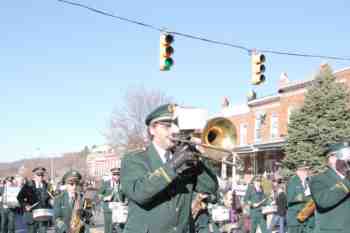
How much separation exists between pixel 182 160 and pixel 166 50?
39.4 feet

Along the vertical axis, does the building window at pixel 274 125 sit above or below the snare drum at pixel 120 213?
above

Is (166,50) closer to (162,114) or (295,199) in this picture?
(295,199)

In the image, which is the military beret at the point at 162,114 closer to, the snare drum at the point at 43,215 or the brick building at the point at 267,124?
the snare drum at the point at 43,215

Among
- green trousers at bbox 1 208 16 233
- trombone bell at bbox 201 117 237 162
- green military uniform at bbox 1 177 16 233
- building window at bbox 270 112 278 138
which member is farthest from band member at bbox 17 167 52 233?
building window at bbox 270 112 278 138

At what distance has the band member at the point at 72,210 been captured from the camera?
9.37m

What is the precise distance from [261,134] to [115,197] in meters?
30.2

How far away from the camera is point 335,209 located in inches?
238

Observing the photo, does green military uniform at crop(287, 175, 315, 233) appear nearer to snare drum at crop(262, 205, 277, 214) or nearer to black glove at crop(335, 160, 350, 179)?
snare drum at crop(262, 205, 277, 214)

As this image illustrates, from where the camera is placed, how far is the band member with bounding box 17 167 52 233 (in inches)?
487

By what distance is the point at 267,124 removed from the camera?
1709 inches

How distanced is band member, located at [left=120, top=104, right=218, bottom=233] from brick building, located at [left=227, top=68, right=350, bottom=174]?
111ft

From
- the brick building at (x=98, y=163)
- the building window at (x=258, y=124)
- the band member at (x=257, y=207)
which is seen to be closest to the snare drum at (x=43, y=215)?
the band member at (x=257, y=207)

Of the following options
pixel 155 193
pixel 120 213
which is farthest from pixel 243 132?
pixel 155 193

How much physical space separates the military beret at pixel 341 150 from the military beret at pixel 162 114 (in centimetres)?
255
